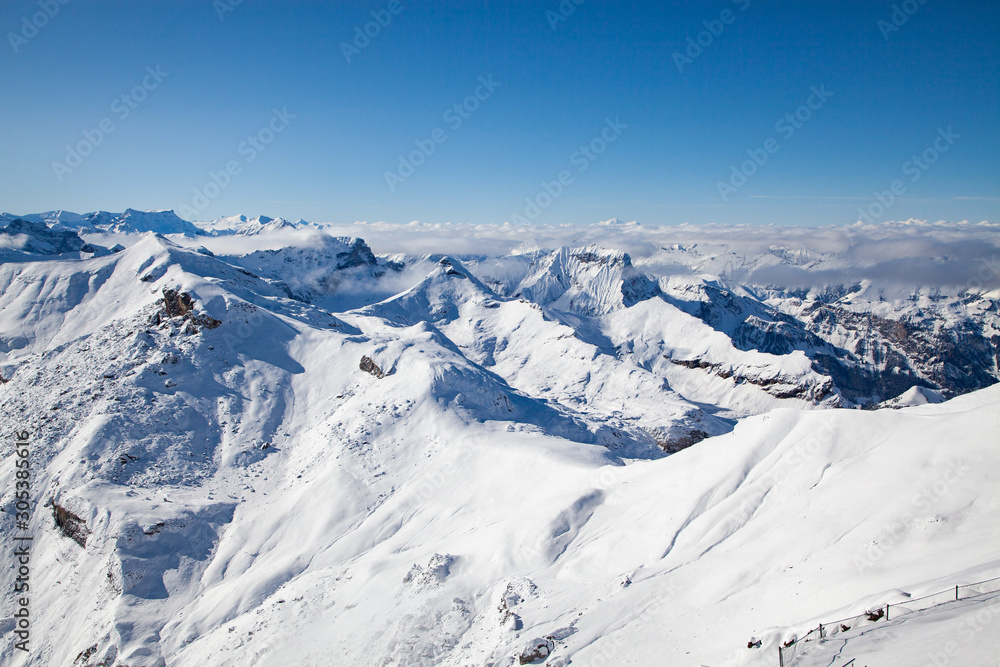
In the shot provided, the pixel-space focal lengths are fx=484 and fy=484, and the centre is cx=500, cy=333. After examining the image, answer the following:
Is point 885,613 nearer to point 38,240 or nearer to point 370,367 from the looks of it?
point 370,367

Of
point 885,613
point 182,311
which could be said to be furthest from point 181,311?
point 885,613

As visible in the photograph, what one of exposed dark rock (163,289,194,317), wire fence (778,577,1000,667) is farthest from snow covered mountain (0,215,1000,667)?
wire fence (778,577,1000,667)

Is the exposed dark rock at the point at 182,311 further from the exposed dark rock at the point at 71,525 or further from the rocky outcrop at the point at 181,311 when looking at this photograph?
the exposed dark rock at the point at 71,525

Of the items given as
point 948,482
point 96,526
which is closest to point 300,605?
point 96,526

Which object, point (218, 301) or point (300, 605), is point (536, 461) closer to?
point (300, 605)

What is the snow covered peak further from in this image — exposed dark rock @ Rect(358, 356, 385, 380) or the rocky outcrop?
exposed dark rock @ Rect(358, 356, 385, 380)

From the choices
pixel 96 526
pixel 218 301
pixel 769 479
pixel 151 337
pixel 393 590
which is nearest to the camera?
pixel 769 479
